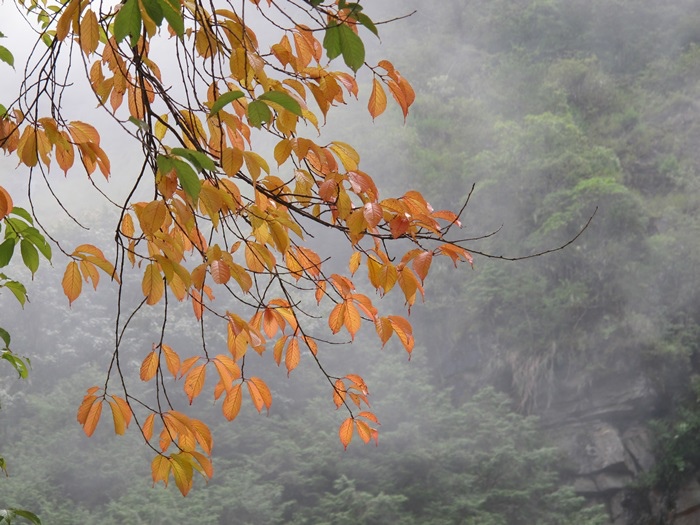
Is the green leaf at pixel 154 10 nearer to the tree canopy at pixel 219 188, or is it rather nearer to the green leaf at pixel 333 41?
the tree canopy at pixel 219 188

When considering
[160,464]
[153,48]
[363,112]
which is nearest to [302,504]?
[160,464]

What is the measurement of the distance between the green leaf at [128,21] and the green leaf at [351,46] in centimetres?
18

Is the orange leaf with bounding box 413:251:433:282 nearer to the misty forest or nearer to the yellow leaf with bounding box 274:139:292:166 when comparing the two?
the yellow leaf with bounding box 274:139:292:166

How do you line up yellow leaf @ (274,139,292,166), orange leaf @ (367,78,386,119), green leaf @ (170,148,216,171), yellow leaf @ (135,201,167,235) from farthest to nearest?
1. orange leaf @ (367,78,386,119)
2. yellow leaf @ (274,139,292,166)
3. yellow leaf @ (135,201,167,235)
4. green leaf @ (170,148,216,171)

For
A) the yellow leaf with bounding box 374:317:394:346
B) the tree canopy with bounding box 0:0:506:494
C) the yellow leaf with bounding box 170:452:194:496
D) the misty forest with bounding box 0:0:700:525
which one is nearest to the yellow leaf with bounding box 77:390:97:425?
the tree canopy with bounding box 0:0:506:494

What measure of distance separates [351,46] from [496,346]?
18.5 feet

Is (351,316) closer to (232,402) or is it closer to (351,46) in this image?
(232,402)

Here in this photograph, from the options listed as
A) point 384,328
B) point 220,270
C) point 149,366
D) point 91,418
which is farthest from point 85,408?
point 384,328

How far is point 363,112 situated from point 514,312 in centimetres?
299

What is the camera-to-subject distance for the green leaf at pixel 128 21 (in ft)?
2.01

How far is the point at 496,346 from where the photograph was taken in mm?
6129

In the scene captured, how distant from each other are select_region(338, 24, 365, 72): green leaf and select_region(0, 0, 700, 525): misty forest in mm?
3182

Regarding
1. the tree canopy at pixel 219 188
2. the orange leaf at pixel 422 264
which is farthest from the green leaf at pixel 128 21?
the orange leaf at pixel 422 264

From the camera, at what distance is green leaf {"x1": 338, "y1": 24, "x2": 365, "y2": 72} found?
0.68 metres
